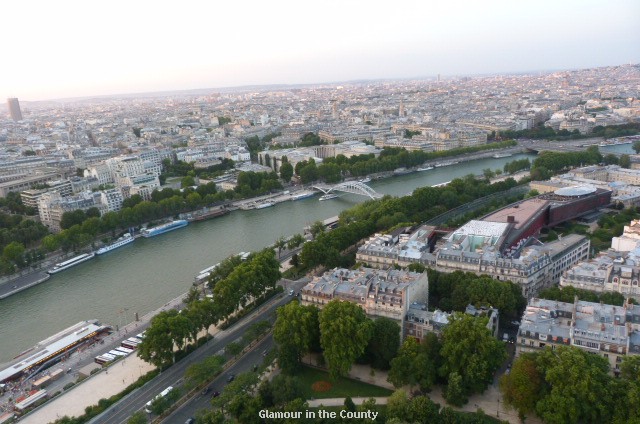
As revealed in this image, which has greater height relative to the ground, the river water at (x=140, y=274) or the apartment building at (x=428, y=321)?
the apartment building at (x=428, y=321)

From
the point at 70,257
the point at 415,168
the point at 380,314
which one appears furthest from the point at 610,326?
the point at 415,168

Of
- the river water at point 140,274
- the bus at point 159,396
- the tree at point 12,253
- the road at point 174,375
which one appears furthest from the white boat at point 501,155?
the bus at point 159,396

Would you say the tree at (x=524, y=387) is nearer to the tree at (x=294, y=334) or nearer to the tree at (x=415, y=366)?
the tree at (x=415, y=366)

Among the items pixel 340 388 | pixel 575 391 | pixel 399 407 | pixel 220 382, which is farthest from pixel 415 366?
pixel 220 382

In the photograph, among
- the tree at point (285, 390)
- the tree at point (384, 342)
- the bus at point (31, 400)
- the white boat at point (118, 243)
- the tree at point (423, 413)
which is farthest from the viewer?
the white boat at point (118, 243)

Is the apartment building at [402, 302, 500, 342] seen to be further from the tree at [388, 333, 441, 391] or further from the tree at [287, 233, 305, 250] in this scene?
the tree at [287, 233, 305, 250]

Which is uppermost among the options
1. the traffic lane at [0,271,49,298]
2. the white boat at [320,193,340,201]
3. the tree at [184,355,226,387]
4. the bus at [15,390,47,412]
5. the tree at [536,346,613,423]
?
the tree at [536,346,613,423]

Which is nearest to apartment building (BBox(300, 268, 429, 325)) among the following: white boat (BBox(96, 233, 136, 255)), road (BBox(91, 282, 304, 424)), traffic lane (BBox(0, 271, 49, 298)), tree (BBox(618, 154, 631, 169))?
road (BBox(91, 282, 304, 424))
